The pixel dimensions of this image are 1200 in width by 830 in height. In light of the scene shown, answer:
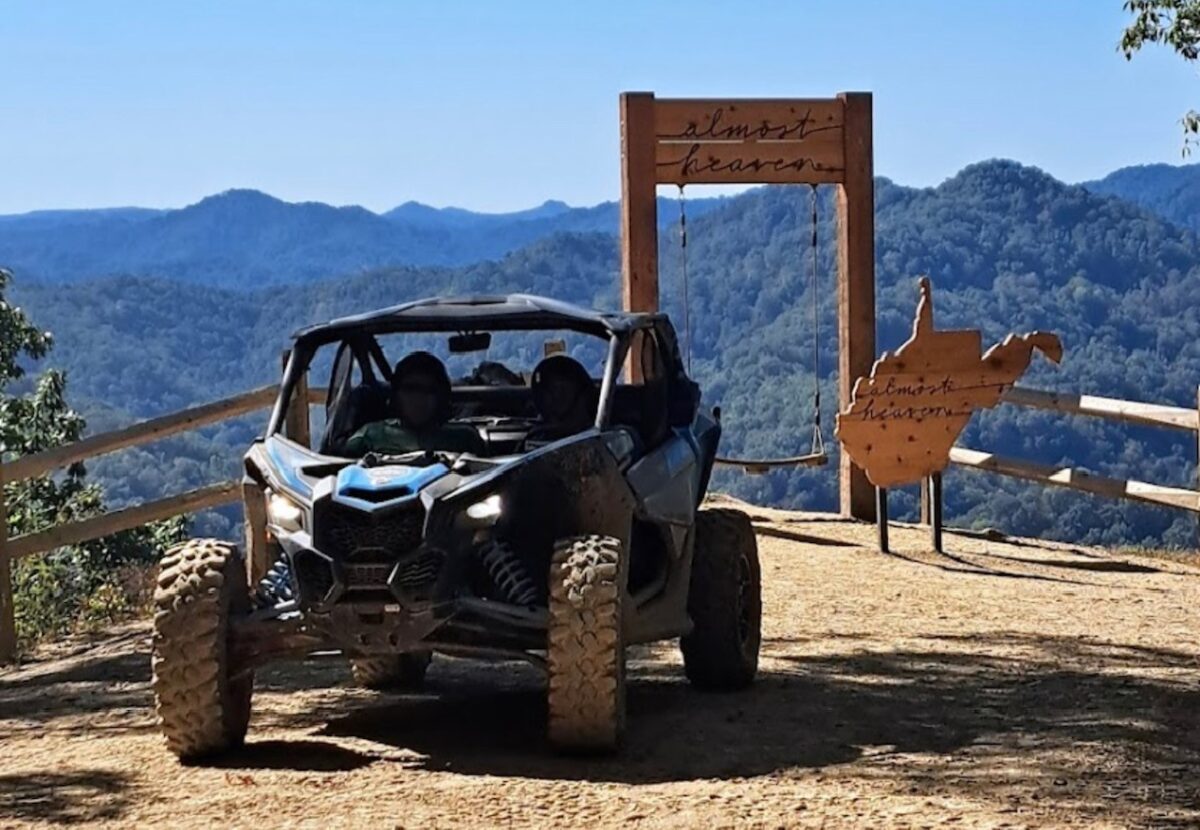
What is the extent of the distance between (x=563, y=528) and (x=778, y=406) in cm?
6891

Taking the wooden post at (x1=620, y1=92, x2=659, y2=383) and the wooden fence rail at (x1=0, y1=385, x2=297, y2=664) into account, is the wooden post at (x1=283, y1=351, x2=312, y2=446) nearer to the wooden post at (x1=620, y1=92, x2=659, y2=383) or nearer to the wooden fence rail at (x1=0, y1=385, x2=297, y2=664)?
the wooden fence rail at (x1=0, y1=385, x2=297, y2=664)

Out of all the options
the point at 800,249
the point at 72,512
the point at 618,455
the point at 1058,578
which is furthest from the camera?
the point at 800,249

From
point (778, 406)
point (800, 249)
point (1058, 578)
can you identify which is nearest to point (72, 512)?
point (1058, 578)

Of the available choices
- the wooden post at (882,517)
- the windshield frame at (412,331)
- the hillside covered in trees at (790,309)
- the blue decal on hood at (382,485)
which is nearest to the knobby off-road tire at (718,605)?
the windshield frame at (412,331)

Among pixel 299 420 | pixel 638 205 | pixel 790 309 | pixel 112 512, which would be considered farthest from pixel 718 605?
pixel 790 309

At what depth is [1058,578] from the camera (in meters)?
13.8

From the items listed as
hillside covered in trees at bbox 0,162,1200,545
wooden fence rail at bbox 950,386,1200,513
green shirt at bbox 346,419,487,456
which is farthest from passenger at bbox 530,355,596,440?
hillside covered in trees at bbox 0,162,1200,545

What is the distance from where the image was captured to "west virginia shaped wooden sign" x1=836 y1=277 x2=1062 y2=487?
14.3 m

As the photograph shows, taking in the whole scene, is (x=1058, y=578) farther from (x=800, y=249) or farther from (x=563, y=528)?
(x=800, y=249)

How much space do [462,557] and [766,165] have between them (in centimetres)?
935

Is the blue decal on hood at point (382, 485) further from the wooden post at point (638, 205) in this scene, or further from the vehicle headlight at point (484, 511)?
the wooden post at point (638, 205)

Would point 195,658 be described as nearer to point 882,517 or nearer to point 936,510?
point 882,517

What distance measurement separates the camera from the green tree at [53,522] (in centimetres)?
1439

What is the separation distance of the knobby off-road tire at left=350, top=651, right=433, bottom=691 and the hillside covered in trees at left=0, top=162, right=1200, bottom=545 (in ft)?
136
